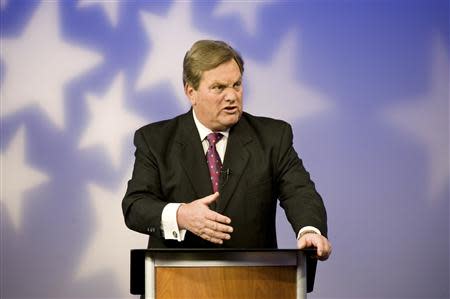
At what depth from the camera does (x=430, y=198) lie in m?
4.46

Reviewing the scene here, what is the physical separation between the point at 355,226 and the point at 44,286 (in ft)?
5.81

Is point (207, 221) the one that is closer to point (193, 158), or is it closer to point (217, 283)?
point (217, 283)

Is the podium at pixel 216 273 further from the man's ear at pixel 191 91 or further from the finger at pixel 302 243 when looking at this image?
the man's ear at pixel 191 91

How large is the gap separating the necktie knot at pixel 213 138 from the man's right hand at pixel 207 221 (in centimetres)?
60

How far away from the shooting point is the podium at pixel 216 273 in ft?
6.55

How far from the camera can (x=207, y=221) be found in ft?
7.04

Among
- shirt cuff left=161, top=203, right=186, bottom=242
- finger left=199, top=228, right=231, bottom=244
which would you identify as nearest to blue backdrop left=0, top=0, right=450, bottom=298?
shirt cuff left=161, top=203, right=186, bottom=242

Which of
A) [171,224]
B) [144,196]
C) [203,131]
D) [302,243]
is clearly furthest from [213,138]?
[302,243]

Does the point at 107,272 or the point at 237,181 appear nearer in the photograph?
the point at 237,181

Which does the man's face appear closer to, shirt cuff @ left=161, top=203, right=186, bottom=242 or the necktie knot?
the necktie knot

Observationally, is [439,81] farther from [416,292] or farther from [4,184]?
[4,184]

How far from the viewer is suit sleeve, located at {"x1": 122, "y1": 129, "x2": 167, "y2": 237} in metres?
2.45

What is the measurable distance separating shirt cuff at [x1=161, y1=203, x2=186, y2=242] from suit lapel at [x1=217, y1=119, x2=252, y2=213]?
1.08 ft

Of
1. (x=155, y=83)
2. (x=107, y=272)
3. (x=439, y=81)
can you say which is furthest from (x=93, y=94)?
(x=439, y=81)
